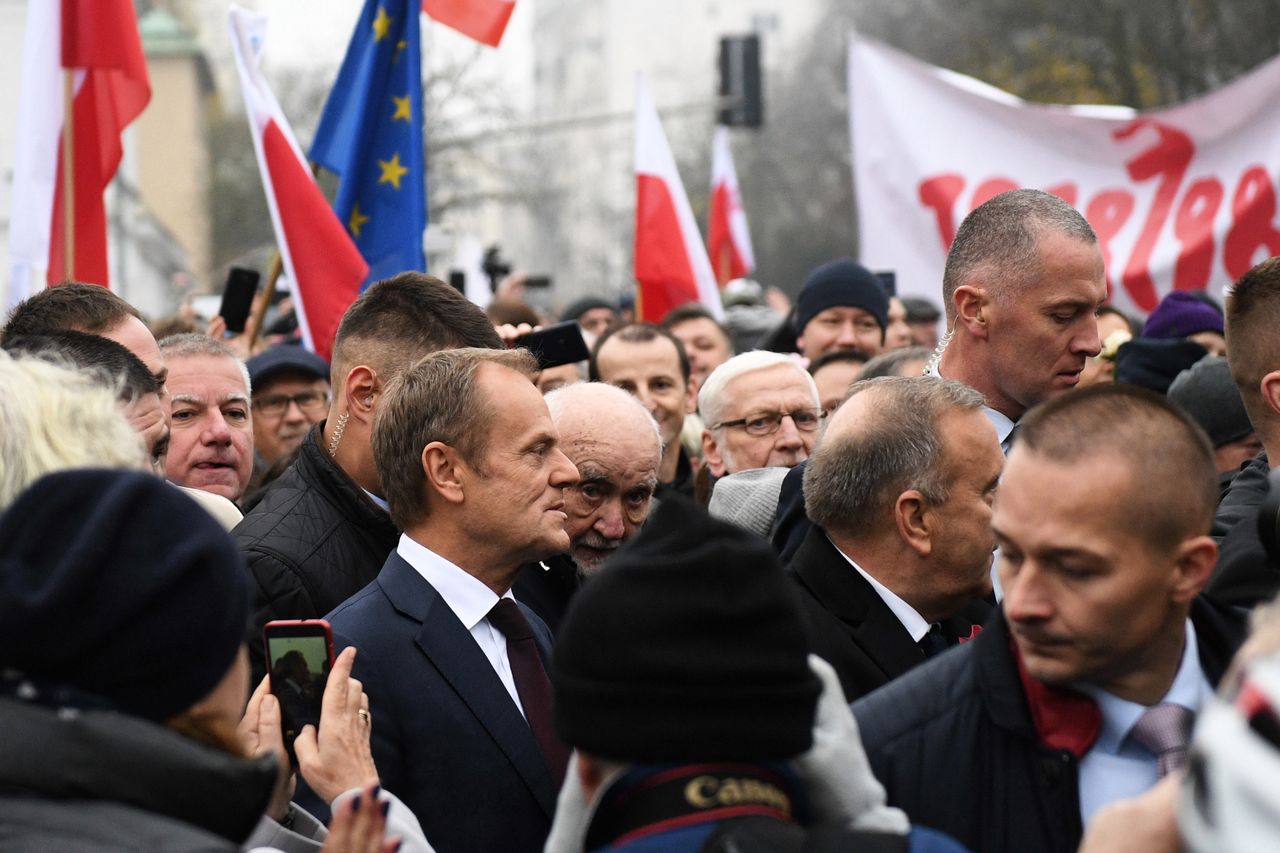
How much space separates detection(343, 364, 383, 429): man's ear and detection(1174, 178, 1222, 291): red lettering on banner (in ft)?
21.4

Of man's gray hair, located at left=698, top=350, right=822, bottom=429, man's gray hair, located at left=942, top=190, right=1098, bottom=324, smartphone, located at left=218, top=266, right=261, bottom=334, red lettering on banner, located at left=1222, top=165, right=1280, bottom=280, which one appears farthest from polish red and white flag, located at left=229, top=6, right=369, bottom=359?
red lettering on banner, located at left=1222, top=165, right=1280, bottom=280

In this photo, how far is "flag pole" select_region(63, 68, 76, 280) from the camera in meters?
6.63

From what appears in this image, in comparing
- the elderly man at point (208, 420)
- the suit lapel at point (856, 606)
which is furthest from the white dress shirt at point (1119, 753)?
the elderly man at point (208, 420)

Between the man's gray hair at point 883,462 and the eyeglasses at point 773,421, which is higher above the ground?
the man's gray hair at point 883,462

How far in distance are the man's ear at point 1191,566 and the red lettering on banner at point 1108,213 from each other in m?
7.92

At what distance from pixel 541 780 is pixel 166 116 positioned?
202 ft

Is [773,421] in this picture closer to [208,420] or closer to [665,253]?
[208,420]

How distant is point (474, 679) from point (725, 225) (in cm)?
1210

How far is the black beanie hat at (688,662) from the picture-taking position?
231 cm

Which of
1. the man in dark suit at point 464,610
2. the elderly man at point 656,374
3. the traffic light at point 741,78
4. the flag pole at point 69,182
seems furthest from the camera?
the traffic light at point 741,78

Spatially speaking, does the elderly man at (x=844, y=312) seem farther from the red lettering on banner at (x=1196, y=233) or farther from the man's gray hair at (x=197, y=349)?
the man's gray hair at (x=197, y=349)

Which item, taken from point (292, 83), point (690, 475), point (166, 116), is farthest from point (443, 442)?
point (166, 116)

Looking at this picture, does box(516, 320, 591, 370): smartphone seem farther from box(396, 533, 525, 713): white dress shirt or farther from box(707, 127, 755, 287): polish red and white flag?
box(707, 127, 755, 287): polish red and white flag

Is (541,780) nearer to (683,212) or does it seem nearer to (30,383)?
(30,383)
